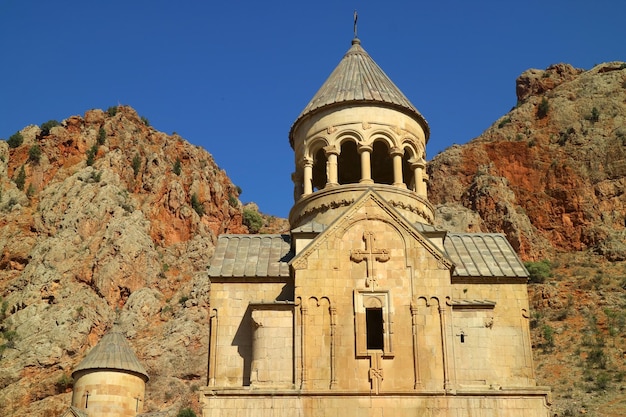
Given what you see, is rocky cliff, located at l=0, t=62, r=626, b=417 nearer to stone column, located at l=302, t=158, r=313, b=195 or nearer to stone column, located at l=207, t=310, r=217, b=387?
stone column, located at l=302, t=158, r=313, b=195

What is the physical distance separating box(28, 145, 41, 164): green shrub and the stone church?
151 feet

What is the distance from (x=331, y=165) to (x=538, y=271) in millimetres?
37560

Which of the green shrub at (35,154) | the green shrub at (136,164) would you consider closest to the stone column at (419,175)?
the green shrub at (136,164)

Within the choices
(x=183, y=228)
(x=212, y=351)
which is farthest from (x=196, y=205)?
(x=212, y=351)

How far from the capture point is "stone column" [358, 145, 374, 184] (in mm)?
18141

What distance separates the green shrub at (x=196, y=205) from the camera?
2404 inches

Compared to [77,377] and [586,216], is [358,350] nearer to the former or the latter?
[77,377]

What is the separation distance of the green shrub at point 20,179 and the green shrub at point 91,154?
4728 millimetres

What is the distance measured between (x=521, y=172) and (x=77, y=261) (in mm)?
33245

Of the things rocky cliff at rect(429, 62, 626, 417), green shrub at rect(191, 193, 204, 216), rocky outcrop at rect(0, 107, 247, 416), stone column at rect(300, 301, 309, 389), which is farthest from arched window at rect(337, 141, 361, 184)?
green shrub at rect(191, 193, 204, 216)

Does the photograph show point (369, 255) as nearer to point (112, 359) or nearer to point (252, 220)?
point (112, 359)

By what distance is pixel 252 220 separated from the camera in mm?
67125

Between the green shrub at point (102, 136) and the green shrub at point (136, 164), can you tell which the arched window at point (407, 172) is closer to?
the green shrub at point (136, 164)

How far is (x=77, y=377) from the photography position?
72.2ft
